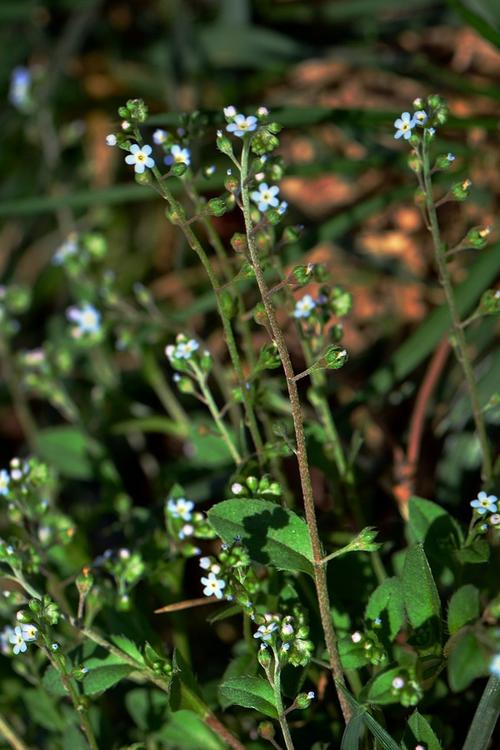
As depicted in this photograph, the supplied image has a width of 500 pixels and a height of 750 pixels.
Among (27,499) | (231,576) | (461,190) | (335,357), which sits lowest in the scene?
(27,499)

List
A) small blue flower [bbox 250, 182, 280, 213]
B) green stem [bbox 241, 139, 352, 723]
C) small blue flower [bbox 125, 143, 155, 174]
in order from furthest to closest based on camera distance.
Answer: small blue flower [bbox 250, 182, 280, 213], small blue flower [bbox 125, 143, 155, 174], green stem [bbox 241, 139, 352, 723]

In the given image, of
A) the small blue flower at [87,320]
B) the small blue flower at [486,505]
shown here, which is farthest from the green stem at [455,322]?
the small blue flower at [87,320]

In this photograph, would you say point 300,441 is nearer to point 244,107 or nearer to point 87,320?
point 87,320

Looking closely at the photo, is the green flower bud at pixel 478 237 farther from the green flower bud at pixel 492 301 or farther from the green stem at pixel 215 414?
the green stem at pixel 215 414

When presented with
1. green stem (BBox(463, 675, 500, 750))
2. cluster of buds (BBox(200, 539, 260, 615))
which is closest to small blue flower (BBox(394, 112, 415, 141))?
cluster of buds (BBox(200, 539, 260, 615))

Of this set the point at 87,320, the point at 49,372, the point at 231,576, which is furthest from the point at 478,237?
the point at 49,372

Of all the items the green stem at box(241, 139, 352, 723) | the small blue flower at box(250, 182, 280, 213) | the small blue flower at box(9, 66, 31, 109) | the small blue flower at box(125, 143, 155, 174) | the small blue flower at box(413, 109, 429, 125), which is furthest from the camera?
the small blue flower at box(9, 66, 31, 109)

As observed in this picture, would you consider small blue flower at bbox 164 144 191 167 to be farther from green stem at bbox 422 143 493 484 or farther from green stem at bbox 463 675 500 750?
green stem at bbox 463 675 500 750

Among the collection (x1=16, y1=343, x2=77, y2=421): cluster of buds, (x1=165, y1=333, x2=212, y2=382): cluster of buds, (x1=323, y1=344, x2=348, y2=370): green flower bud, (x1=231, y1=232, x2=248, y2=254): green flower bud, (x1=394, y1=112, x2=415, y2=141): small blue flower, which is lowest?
(x1=16, y1=343, x2=77, y2=421): cluster of buds
